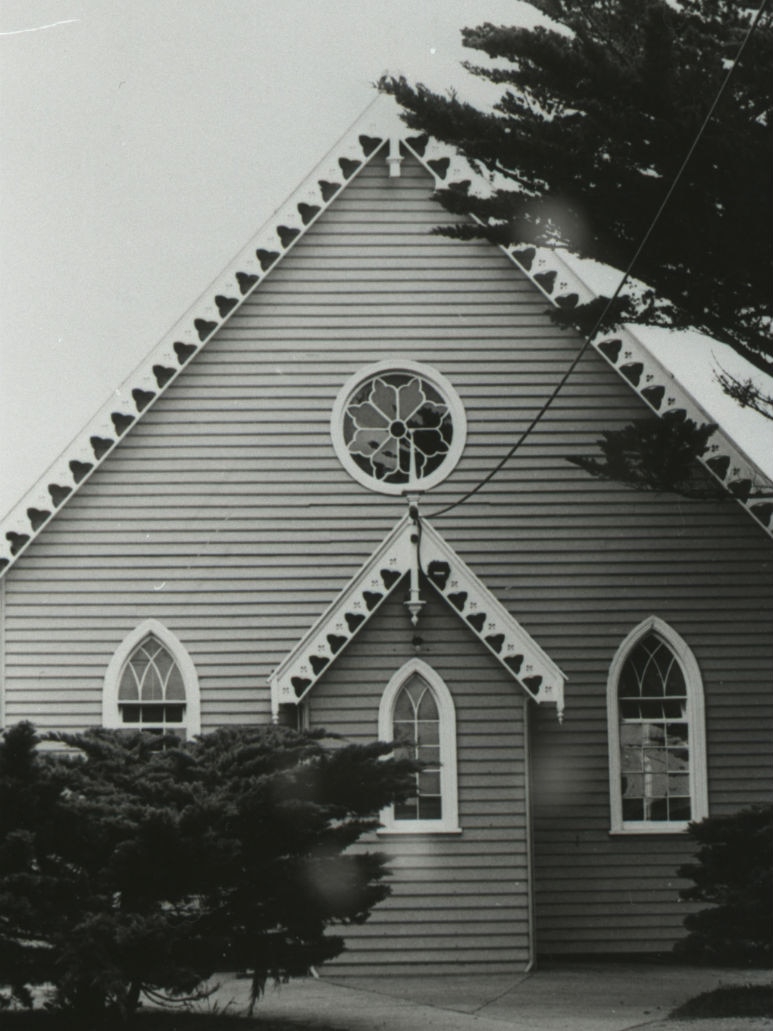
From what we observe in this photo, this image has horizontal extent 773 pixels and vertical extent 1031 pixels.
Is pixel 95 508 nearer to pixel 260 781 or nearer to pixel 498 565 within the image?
pixel 498 565

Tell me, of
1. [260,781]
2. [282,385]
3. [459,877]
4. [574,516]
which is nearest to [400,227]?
[282,385]

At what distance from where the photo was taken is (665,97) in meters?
16.8

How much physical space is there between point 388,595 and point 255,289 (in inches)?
182

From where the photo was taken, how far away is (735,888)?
51.1 feet

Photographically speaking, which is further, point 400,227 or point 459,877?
point 400,227

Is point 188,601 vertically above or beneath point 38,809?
above

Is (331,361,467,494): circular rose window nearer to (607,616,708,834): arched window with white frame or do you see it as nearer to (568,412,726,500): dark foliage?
(568,412,726,500): dark foliage

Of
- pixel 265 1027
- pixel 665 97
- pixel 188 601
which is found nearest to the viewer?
pixel 265 1027

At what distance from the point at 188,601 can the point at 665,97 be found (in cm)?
816

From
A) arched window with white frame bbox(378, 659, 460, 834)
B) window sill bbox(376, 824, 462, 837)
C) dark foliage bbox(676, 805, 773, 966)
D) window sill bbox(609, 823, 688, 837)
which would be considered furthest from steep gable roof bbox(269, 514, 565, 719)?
dark foliage bbox(676, 805, 773, 966)

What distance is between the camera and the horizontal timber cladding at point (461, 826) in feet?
59.8

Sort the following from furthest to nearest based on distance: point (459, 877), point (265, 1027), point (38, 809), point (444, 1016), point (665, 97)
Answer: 1. point (459, 877)
2. point (665, 97)
3. point (444, 1016)
4. point (265, 1027)
5. point (38, 809)

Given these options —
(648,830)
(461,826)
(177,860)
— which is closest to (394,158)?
(461,826)

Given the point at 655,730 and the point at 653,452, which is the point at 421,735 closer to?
the point at 655,730
